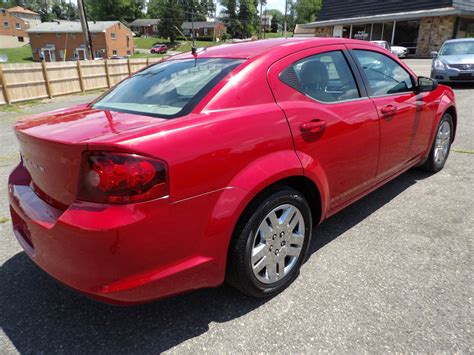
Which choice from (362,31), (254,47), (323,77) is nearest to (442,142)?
(323,77)

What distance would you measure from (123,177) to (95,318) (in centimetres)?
113

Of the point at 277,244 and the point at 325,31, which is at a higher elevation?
the point at 325,31

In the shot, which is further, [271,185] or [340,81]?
[340,81]

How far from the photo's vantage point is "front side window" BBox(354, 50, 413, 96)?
10.6ft

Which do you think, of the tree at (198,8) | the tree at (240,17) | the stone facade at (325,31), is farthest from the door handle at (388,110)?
the tree at (240,17)

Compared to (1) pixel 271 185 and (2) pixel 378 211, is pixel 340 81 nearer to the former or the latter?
(1) pixel 271 185

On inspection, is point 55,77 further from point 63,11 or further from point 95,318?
point 63,11

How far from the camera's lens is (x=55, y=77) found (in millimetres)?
15500

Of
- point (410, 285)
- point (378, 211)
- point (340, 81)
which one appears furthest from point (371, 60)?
point (410, 285)

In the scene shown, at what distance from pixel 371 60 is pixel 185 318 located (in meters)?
2.69

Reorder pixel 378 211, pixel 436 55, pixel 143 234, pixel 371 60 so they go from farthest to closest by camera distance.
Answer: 1. pixel 436 55
2. pixel 378 211
3. pixel 371 60
4. pixel 143 234

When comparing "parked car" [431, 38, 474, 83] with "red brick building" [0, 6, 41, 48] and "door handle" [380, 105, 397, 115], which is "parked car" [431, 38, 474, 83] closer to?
"door handle" [380, 105, 397, 115]

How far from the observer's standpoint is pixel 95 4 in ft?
291

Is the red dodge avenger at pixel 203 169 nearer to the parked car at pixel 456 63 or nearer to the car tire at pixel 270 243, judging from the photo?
the car tire at pixel 270 243
